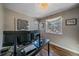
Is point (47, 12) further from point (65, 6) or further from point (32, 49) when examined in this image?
point (32, 49)

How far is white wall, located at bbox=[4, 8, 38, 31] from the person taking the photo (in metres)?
1.46

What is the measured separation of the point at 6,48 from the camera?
4.83ft

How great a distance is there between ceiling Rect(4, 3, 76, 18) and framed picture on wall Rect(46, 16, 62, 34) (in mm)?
105

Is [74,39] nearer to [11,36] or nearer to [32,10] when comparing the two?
[32,10]

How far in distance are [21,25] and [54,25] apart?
18.7 inches

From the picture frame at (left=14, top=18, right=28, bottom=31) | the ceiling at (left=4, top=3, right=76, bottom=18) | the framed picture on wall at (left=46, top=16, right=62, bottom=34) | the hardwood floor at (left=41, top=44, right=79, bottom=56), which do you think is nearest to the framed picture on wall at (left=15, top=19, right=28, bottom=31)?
the picture frame at (left=14, top=18, right=28, bottom=31)

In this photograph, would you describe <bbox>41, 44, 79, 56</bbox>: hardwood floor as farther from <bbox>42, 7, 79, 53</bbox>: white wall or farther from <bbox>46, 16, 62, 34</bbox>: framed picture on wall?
<bbox>46, 16, 62, 34</bbox>: framed picture on wall

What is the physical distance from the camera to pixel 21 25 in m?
1.52

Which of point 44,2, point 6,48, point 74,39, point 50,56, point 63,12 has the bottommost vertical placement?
point 50,56

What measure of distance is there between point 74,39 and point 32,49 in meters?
0.61

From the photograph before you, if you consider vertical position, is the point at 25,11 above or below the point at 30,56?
above

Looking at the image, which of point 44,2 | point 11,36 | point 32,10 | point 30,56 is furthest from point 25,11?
point 30,56

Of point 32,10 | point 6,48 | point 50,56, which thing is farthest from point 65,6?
point 6,48

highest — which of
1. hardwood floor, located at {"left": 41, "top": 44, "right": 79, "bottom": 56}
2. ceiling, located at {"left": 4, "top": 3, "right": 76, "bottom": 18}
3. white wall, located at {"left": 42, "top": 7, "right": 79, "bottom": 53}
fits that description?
ceiling, located at {"left": 4, "top": 3, "right": 76, "bottom": 18}
